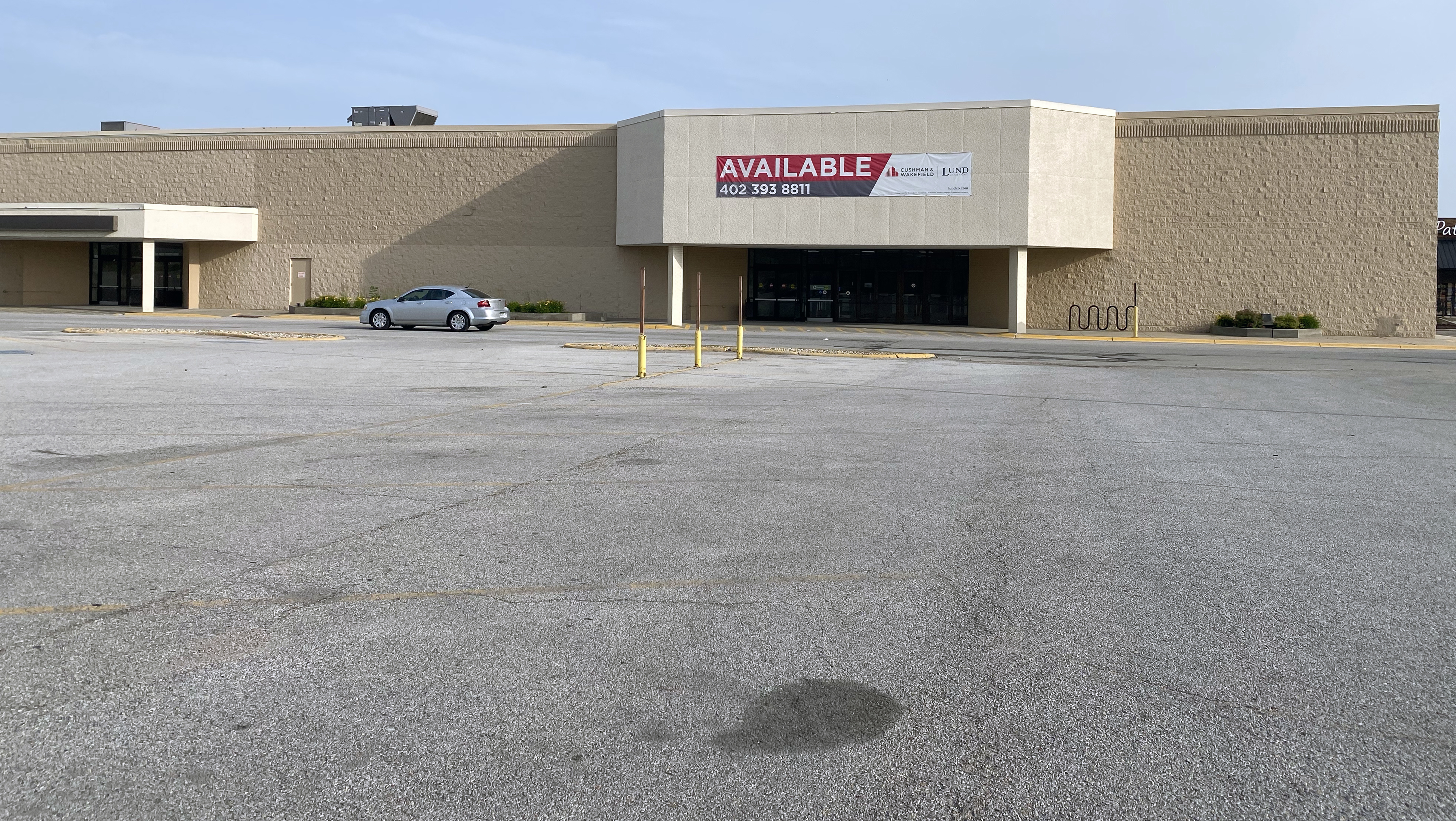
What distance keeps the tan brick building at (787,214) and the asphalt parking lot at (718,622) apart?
27.8 metres

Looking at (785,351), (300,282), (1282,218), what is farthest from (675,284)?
(1282,218)

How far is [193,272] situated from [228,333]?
22.2 meters

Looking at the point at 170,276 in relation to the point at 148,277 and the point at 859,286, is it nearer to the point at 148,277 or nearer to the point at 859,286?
the point at 148,277

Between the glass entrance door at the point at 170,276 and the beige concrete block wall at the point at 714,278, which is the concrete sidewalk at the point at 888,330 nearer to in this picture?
the beige concrete block wall at the point at 714,278

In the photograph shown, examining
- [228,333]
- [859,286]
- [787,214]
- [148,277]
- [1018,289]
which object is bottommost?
[228,333]

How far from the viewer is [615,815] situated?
11.6 feet

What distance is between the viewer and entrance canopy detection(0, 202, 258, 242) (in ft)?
146

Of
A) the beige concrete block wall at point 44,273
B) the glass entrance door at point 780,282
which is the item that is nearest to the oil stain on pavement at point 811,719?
the glass entrance door at point 780,282

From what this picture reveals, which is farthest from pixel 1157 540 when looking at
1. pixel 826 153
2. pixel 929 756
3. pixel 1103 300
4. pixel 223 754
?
pixel 1103 300

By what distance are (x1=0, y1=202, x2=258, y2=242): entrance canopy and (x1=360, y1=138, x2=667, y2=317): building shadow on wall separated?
22.5 ft

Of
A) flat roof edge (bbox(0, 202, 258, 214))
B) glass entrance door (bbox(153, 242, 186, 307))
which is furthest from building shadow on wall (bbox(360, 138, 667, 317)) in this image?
glass entrance door (bbox(153, 242, 186, 307))

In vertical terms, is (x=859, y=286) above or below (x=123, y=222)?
below

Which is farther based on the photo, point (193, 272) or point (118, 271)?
point (118, 271)

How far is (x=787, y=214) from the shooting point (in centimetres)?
3988
